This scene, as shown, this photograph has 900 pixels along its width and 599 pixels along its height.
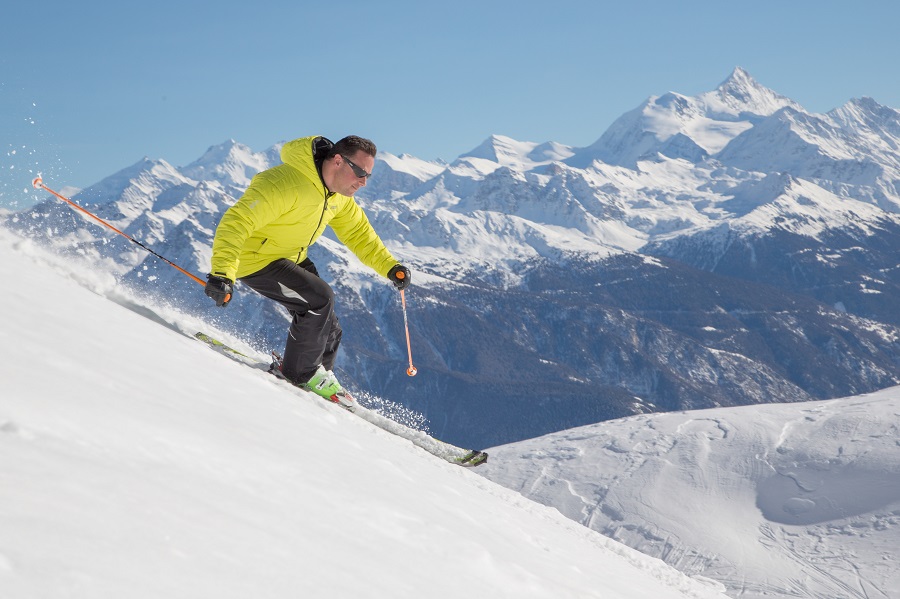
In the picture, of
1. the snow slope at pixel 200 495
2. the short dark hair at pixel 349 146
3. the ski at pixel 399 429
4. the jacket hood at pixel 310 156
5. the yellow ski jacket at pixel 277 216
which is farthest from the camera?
the ski at pixel 399 429

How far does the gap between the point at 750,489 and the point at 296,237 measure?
22.0 meters

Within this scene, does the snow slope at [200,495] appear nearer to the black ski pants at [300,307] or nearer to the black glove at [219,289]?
the black glove at [219,289]

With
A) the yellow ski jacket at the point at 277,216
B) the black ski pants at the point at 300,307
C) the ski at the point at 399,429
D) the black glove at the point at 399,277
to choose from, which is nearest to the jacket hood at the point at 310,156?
the yellow ski jacket at the point at 277,216

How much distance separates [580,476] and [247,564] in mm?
27861

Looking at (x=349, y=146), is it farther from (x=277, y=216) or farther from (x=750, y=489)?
(x=750, y=489)

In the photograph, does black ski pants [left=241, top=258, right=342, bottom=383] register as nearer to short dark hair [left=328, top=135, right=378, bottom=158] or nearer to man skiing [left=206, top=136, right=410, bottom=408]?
man skiing [left=206, top=136, right=410, bottom=408]

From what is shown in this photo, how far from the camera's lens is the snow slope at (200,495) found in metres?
2.24

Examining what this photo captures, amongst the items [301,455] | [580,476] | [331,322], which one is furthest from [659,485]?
[301,455]

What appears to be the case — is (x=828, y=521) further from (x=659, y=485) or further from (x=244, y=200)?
(x=244, y=200)

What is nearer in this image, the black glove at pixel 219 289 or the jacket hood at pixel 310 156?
the black glove at pixel 219 289

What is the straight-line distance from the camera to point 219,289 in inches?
284

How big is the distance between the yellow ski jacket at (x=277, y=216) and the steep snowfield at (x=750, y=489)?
56.1ft

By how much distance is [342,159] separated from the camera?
7.74m

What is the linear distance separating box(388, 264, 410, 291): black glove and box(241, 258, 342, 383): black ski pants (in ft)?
3.27
